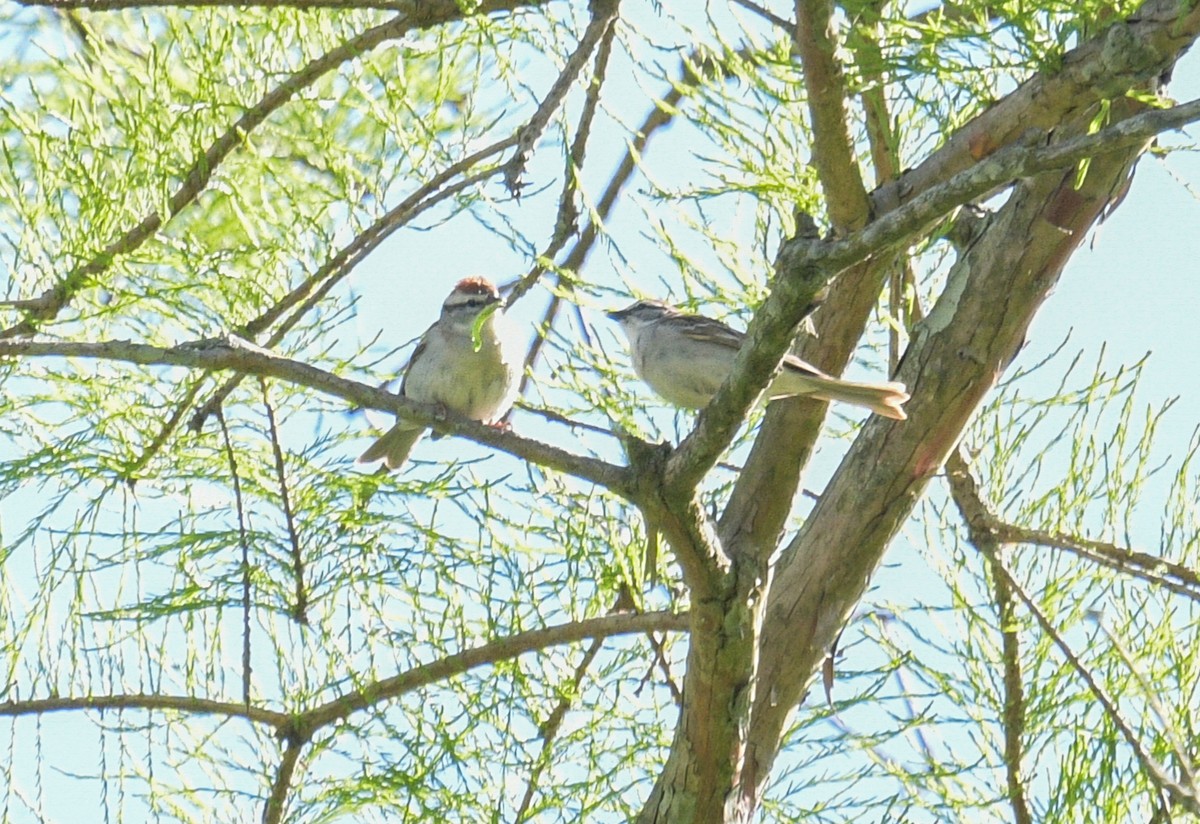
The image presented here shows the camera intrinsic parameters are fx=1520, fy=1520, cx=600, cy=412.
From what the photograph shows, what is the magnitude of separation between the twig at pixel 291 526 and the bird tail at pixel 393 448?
122cm

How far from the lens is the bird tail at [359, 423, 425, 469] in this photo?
15.9 ft

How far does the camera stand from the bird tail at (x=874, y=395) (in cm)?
333

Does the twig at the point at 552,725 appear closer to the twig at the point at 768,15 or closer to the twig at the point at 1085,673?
the twig at the point at 1085,673

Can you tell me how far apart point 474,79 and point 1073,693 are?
7.06ft

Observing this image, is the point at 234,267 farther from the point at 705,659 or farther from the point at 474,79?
the point at 705,659

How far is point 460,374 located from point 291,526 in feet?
4.80

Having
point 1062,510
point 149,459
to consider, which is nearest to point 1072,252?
point 1062,510

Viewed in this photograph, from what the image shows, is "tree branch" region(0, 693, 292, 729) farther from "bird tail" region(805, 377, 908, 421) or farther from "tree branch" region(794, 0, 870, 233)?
"tree branch" region(794, 0, 870, 233)

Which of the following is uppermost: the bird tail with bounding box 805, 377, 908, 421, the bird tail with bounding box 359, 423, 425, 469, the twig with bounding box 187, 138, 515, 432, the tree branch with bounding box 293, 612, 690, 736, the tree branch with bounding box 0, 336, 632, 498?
the bird tail with bounding box 359, 423, 425, 469

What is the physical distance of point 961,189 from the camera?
2.09 metres

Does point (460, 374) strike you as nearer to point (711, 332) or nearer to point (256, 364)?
point (711, 332)

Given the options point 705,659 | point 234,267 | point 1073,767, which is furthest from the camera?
point 234,267

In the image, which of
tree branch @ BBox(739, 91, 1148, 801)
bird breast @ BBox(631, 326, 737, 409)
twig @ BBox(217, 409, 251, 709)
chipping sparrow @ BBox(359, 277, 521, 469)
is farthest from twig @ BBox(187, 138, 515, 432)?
chipping sparrow @ BBox(359, 277, 521, 469)

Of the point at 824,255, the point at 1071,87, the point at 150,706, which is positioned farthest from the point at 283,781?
the point at 1071,87
